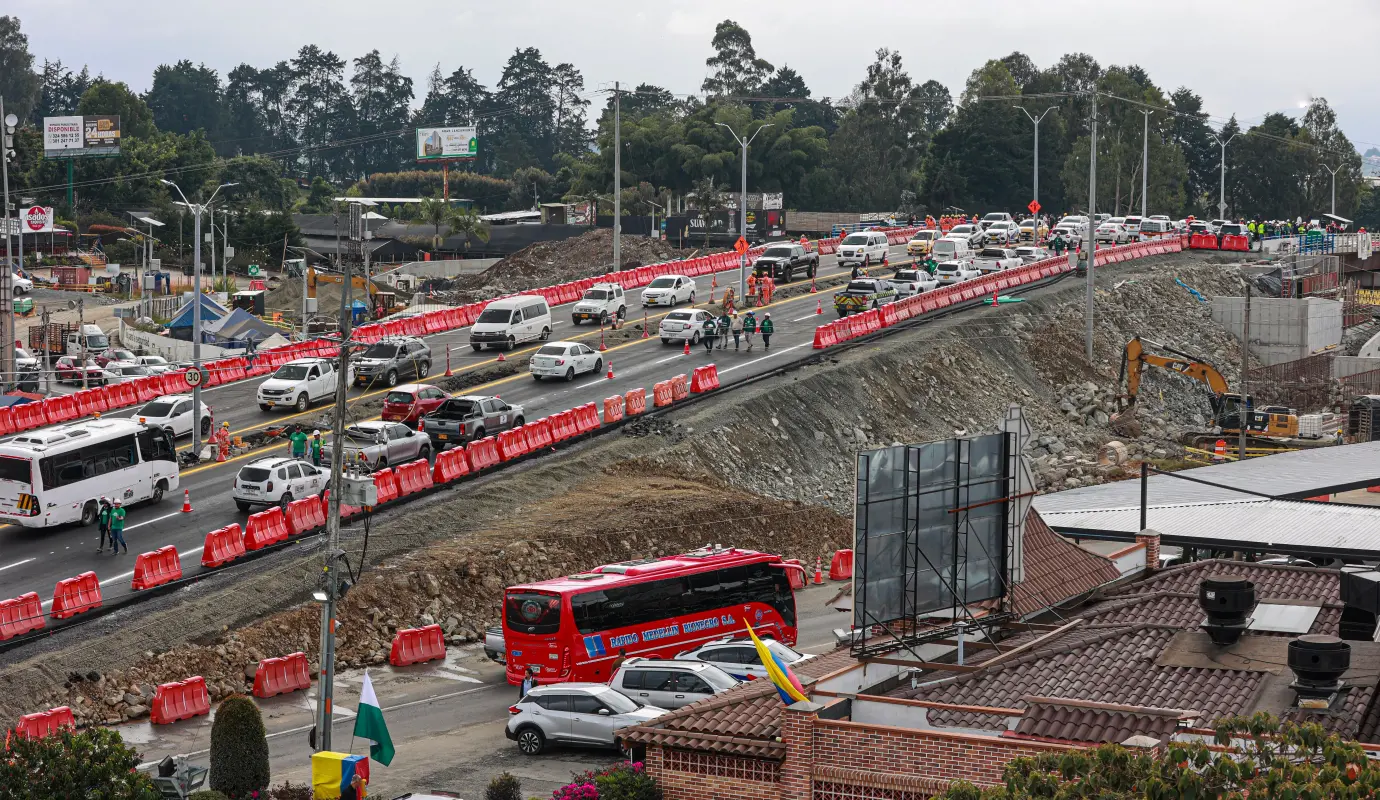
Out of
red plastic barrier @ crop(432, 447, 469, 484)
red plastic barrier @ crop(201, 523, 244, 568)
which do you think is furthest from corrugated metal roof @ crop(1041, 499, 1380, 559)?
red plastic barrier @ crop(201, 523, 244, 568)

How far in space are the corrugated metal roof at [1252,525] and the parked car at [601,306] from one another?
3874 cm

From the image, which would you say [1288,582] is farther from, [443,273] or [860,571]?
[443,273]

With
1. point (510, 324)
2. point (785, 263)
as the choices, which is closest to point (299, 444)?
point (510, 324)

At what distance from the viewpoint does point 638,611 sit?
34.4 m

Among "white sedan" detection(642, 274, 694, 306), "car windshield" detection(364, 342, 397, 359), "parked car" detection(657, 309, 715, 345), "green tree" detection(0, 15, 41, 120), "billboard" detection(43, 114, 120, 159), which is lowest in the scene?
"car windshield" detection(364, 342, 397, 359)

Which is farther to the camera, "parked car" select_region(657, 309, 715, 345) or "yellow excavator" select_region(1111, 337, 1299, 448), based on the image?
"yellow excavator" select_region(1111, 337, 1299, 448)

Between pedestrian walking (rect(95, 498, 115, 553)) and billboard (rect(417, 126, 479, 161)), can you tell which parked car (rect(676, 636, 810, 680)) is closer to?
pedestrian walking (rect(95, 498, 115, 553))

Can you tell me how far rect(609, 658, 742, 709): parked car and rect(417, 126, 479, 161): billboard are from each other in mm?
142576

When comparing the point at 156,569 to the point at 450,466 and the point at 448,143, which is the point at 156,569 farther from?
the point at 448,143

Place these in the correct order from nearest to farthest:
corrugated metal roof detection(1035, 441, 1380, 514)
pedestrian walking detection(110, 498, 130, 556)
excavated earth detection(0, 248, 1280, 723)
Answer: excavated earth detection(0, 248, 1280, 723)
corrugated metal roof detection(1035, 441, 1380, 514)
pedestrian walking detection(110, 498, 130, 556)

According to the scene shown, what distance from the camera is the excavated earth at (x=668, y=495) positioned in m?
34.6

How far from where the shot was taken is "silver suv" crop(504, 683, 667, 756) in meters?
29.0

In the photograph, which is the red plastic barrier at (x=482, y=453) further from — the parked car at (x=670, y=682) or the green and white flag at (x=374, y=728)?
the green and white flag at (x=374, y=728)

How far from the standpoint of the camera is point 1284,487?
39000 mm
